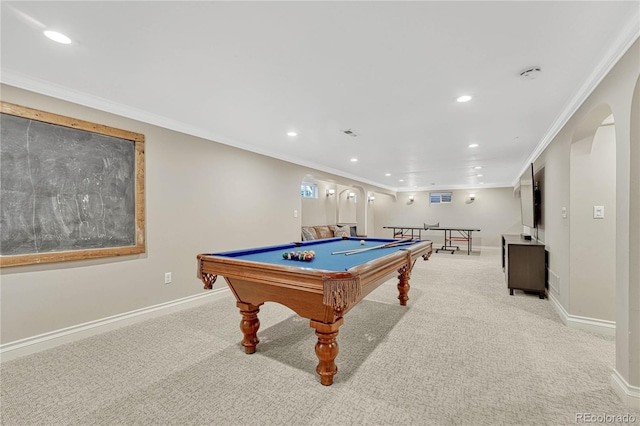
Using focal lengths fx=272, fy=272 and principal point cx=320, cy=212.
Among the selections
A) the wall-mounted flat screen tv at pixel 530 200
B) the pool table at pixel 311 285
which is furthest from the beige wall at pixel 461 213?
the pool table at pixel 311 285

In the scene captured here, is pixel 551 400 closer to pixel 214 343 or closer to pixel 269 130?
pixel 214 343

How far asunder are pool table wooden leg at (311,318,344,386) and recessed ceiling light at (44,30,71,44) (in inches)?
96.5

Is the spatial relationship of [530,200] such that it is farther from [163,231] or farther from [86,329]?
[86,329]

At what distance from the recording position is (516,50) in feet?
6.00

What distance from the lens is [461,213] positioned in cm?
1012

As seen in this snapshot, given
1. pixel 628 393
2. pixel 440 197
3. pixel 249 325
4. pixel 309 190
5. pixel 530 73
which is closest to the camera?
pixel 628 393

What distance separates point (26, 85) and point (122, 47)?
1.18m

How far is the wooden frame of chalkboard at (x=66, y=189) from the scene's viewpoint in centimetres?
219

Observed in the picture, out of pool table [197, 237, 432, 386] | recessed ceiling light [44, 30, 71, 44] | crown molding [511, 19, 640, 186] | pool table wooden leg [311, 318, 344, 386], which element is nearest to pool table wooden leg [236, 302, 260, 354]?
pool table [197, 237, 432, 386]

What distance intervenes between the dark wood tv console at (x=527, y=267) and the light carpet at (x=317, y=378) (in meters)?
0.75

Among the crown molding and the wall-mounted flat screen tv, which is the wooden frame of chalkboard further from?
the wall-mounted flat screen tv

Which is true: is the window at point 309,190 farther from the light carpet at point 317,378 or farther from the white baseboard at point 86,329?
the light carpet at point 317,378

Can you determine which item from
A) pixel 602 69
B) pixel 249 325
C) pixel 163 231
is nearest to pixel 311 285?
pixel 249 325

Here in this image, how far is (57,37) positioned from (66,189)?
1316 mm
